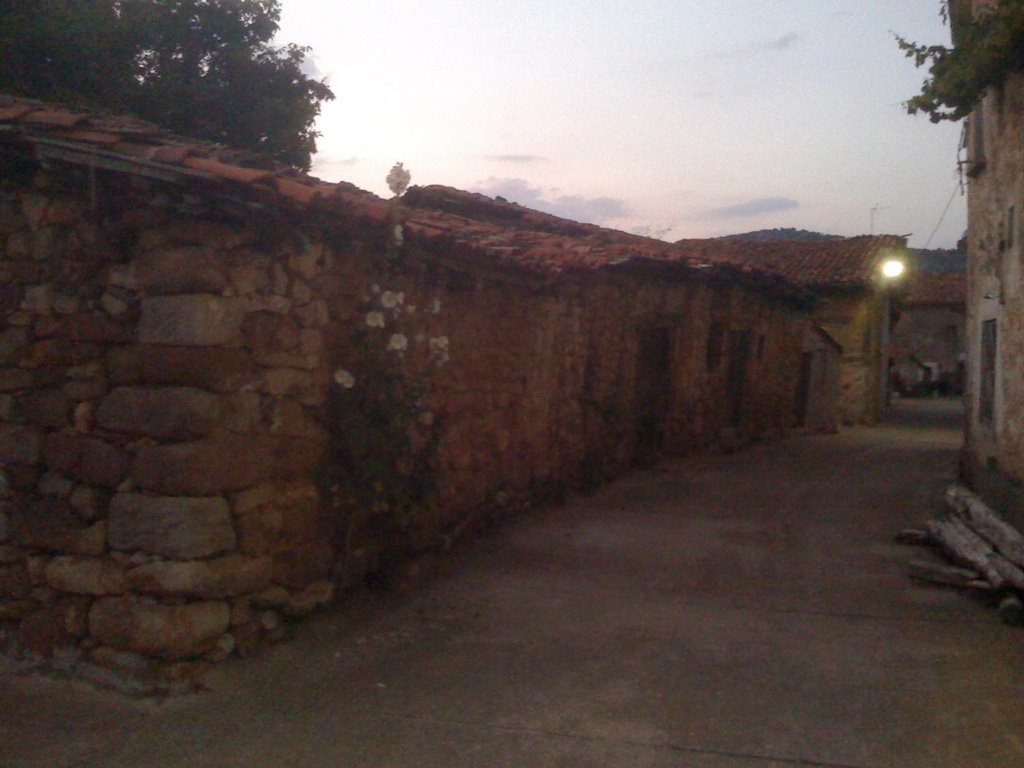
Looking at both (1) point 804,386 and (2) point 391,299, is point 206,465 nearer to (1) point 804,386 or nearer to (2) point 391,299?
(2) point 391,299

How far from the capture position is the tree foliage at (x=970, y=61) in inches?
308

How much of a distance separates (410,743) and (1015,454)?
6.66 meters

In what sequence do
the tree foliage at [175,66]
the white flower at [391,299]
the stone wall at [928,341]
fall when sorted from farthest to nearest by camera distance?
the stone wall at [928,341]
the tree foliage at [175,66]
the white flower at [391,299]

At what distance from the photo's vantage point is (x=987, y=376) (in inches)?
424

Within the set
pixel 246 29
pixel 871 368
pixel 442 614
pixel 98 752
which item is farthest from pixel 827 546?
pixel 871 368

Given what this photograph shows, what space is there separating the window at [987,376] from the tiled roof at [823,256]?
1284 centimetres

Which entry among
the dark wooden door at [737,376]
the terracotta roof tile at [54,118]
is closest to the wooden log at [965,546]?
the terracotta roof tile at [54,118]

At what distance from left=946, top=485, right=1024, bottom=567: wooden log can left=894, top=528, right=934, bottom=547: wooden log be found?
0.35 m

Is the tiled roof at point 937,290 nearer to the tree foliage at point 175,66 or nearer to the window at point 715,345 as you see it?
the window at point 715,345

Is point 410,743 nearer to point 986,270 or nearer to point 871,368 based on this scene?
point 986,270

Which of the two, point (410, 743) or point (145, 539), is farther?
point (145, 539)

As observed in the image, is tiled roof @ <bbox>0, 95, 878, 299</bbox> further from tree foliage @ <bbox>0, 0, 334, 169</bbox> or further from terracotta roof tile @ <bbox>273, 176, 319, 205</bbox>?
tree foliage @ <bbox>0, 0, 334, 169</bbox>

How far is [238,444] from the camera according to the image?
215 inches

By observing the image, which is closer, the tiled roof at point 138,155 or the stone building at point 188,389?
the tiled roof at point 138,155
